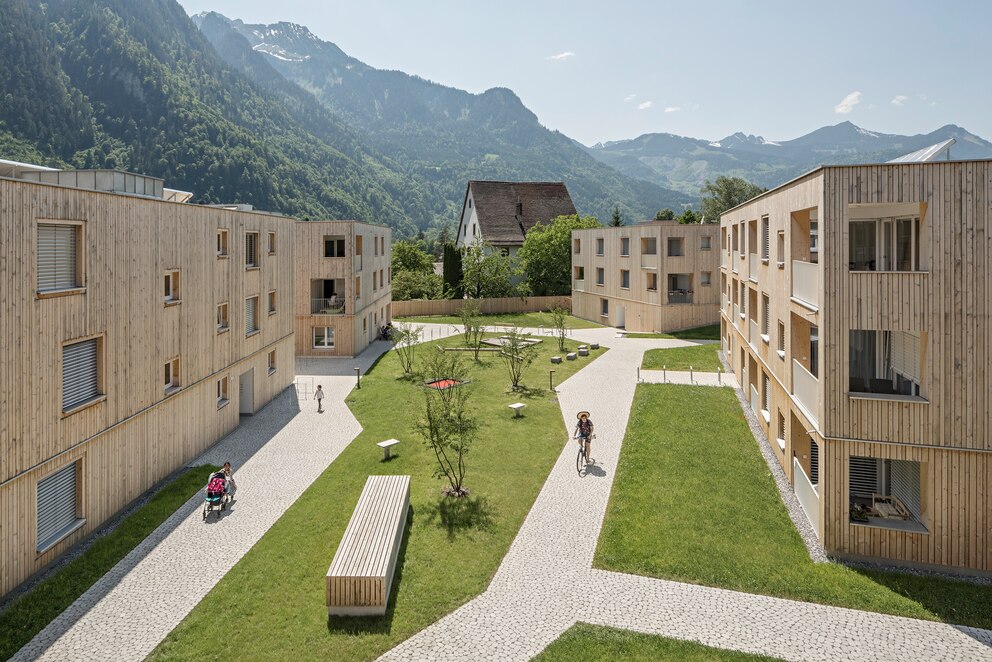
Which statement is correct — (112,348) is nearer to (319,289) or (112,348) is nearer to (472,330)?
(319,289)

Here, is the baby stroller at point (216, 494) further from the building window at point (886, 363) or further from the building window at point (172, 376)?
the building window at point (886, 363)

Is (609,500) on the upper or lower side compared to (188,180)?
lower

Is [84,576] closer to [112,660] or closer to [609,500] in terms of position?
[112,660]

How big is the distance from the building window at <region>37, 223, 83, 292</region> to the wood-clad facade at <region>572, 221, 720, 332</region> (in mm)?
33108

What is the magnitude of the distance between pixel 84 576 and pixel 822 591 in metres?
13.7

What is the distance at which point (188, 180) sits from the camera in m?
109

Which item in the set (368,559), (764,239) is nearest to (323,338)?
(764,239)

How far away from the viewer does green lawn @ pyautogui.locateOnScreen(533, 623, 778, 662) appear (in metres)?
8.70

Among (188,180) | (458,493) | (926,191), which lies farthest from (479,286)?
(188,180)

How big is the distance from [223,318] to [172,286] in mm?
3686

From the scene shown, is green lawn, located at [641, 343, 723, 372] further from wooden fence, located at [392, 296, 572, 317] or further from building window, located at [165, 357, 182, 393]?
building window, located at [165, 357, 182, 393]

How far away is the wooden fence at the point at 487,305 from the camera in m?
53.3

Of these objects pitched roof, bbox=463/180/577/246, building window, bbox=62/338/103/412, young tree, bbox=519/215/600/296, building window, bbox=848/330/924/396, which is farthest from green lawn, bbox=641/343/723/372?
pitched roof, bbox=463/180/577/246

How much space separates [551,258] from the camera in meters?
56.2
